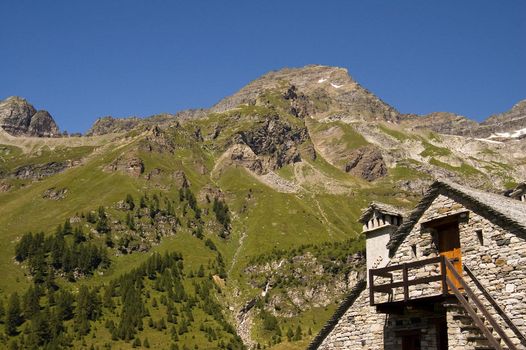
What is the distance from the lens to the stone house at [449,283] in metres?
23.0

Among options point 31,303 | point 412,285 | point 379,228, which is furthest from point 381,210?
point 31,303

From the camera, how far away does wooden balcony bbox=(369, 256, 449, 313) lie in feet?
79.5

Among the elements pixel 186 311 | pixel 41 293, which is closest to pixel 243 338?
pixel 186 311

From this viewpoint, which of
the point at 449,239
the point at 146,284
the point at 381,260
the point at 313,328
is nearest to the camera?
the point at 449,239

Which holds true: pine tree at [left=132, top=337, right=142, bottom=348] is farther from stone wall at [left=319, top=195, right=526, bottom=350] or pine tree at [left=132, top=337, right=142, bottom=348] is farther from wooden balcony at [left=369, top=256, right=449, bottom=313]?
wooden balcony at [left=369, top=256, right=449, bottom=313]

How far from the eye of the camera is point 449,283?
918 inches

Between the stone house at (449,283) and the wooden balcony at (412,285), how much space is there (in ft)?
0.14

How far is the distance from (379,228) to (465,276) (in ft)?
28.8

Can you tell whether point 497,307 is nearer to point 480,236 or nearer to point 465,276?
point 465,276

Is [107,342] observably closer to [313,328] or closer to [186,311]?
[186,311]

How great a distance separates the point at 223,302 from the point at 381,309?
16823 centimetres

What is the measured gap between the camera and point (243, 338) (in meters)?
171

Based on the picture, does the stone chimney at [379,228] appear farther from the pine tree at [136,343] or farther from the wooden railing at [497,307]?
the pine tree at [136,343]

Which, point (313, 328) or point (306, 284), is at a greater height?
point (306, 284)
